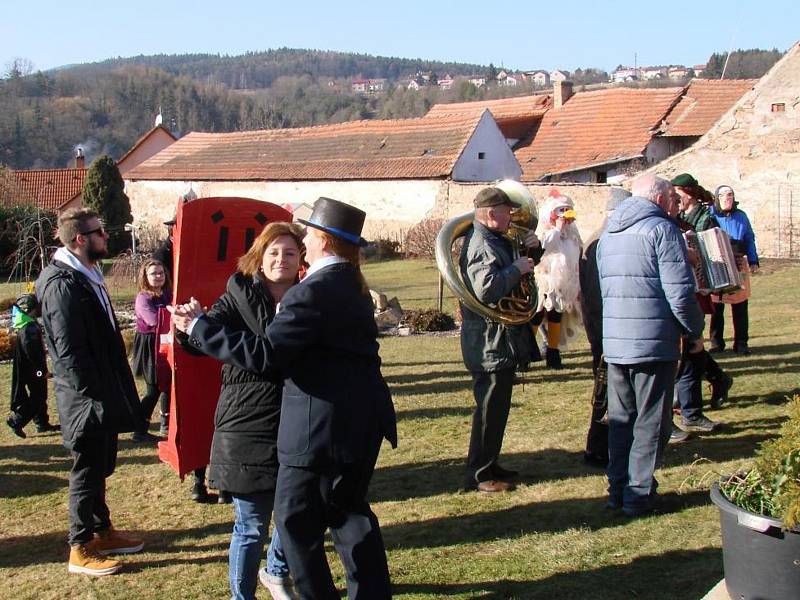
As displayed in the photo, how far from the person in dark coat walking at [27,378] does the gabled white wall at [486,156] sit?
27.1 meters

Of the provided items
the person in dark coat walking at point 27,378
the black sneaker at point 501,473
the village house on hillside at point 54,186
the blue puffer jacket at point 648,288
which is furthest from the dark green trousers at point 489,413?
the village house on hillside at point 54,186

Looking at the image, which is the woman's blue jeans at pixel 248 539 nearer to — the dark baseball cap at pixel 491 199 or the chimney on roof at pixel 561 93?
the dark baseball cap at pixel 491 199

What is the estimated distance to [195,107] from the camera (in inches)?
4648

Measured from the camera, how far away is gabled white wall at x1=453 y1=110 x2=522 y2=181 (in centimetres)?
3528

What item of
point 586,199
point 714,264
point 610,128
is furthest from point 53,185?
point 714,264

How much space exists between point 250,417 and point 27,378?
17.4ft

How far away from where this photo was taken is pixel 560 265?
9.54m

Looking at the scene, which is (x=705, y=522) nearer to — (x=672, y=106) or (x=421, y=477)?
(x=421, y=477)

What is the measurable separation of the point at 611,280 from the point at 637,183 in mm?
598

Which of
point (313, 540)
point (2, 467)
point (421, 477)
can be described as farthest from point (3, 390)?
point (313, 540)

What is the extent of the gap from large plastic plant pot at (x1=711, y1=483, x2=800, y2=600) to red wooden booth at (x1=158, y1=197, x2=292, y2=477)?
281 centimetres

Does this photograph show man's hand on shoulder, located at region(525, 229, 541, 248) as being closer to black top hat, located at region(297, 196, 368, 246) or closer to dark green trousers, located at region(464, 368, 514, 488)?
dark green trousers, located at region(464, 368, 514, 488)

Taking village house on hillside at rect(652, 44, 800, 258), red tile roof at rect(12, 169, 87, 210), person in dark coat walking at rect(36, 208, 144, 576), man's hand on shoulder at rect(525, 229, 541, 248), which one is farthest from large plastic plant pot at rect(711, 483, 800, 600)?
red tile roof at rect(12, 169, 87, 210)

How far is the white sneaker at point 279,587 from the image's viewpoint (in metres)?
4.57
